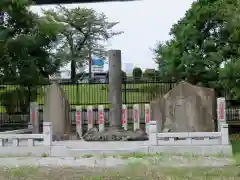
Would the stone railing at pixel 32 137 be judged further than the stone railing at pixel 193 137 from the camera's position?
Yes

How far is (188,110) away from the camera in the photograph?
1352cm

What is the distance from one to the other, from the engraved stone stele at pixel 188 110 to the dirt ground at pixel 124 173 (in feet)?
14.6

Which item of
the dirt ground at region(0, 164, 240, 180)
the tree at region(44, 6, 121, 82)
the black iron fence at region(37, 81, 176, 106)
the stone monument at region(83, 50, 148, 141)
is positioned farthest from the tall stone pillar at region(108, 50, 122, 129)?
the tree at region(44, 6, 121, 82)

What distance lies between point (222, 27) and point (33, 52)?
701 cm

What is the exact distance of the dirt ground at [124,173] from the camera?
7.84 m

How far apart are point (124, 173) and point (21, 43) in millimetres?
7454

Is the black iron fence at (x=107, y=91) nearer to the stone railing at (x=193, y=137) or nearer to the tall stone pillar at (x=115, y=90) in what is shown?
the tall stone pillar at (x=115, y=90)

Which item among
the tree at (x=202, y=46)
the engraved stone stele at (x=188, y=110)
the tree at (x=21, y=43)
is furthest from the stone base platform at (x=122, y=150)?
the tree at (x=202, y=46)

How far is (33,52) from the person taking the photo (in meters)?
15.9

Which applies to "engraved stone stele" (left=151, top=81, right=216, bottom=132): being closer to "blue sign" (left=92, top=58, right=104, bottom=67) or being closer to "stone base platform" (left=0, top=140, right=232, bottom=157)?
"stone base platform" (left=0, top=140, right=232, bottom=157)

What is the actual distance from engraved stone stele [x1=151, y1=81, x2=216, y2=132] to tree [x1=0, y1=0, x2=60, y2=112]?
4732mm

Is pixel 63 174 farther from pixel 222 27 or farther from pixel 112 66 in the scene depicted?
pixel 222 27

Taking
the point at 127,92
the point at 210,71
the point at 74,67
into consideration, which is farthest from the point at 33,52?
the point at 74,67

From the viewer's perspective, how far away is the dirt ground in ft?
25.7
